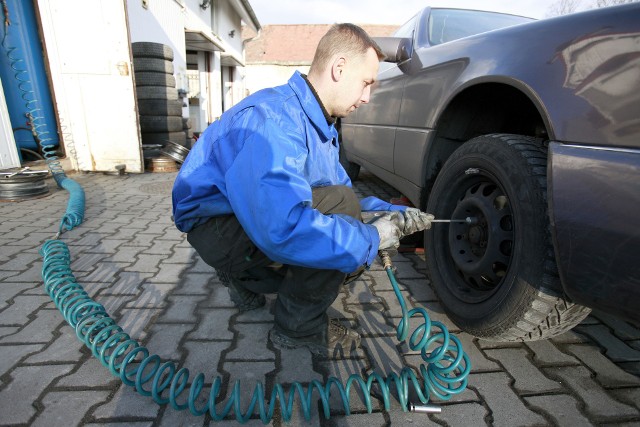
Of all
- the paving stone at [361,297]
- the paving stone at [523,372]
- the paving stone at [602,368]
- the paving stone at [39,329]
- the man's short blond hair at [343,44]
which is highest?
the man's short blond hair at [343,44]

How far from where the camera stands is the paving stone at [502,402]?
136 centimetres

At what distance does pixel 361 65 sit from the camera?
5.00ft

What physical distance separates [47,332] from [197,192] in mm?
1131

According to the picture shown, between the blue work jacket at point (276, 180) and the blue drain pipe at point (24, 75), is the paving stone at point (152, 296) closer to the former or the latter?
the blue work jacket at point (276, 180)

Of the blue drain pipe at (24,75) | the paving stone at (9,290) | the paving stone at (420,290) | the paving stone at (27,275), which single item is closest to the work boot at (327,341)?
the paving stone at (420,290)

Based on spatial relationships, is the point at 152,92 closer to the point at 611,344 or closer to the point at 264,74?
the point at 611,344

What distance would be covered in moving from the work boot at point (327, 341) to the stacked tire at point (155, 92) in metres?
5.34

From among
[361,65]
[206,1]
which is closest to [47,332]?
[361,65]

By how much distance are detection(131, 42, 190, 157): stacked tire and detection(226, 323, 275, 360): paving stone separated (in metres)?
5.12

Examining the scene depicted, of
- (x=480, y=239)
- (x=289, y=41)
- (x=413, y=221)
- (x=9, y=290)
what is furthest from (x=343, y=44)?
(x=289, y=41)

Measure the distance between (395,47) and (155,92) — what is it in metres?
5.09

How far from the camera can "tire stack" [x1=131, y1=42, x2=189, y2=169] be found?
6059mm

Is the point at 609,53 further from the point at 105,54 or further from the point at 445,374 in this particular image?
the point at 105,54

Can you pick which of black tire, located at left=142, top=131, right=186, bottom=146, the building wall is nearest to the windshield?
black tire, located at left=142, top=131, right=186, bottom=146
